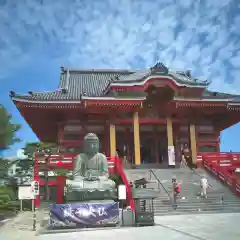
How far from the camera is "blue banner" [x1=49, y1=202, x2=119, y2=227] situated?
1339 cm

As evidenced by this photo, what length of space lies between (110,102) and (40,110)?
531 cm

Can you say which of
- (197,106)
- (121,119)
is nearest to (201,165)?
(197,106)

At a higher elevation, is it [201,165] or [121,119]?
[121,119]

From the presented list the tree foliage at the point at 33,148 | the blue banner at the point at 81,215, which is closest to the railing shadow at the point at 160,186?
Answer: the blue banner at the point at 81,215

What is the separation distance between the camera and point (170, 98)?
28156mm

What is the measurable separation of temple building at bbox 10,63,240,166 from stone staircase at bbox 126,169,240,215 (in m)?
2.18

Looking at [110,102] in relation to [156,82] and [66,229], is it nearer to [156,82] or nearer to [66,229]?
[156,82]

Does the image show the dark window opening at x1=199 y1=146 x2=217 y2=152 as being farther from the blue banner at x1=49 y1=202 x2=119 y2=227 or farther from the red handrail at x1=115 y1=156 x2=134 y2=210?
the blue banner at x1=49 y1=202 x2=119 y2=227

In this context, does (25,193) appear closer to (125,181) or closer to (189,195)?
(125,181)

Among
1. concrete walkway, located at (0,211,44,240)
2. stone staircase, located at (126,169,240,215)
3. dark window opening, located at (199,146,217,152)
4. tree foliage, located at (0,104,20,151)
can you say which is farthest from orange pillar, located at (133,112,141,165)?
tree foliage, located at (0,104,20,151)

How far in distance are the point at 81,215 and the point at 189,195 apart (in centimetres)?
932

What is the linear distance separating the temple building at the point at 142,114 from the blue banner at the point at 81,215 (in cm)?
1300

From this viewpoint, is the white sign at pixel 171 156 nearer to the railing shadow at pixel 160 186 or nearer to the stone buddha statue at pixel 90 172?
the railing shadow at pixel 160 186

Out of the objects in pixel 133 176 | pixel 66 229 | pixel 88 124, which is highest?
pixel 88 124
